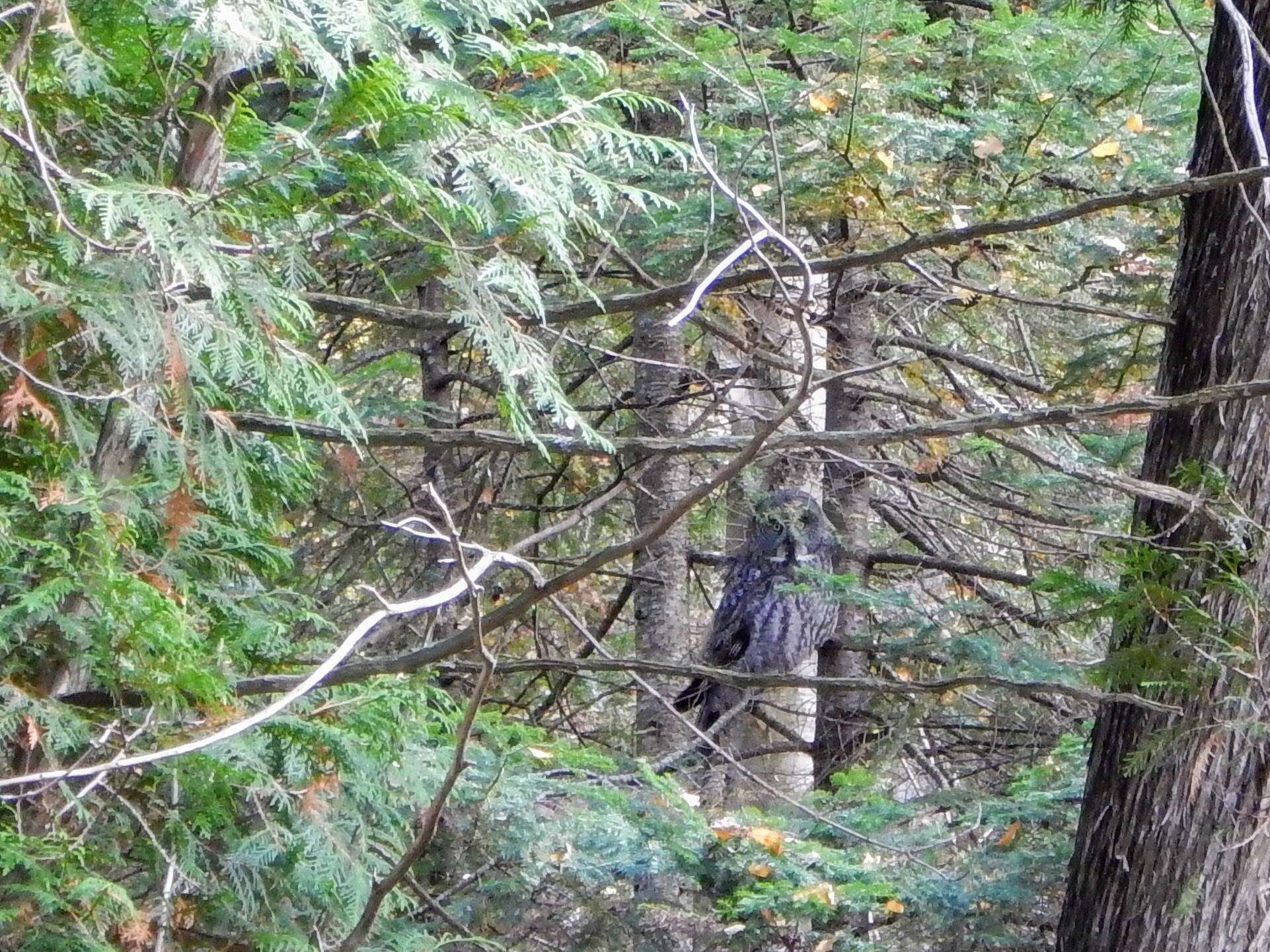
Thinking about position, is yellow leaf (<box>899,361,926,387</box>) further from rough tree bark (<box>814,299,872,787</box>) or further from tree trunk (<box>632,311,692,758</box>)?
tree trunk (<box>632,311,692,758</box>)

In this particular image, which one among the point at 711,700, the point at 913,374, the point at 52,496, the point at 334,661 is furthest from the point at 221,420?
the point at 913,374

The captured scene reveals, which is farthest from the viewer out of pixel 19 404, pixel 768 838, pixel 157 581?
pixel 768 838

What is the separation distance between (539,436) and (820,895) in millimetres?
1862

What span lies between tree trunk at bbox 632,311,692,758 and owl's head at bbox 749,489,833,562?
44 cm

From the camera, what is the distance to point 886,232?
17.5 feet

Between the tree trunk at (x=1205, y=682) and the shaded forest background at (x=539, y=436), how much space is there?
2 cm

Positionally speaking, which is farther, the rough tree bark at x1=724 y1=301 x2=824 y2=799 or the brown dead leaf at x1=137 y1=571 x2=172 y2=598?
the rough tree bark at x1=724 y1=301 x2=824 y2=799

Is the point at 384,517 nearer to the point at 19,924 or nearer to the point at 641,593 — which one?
the point at 641,593

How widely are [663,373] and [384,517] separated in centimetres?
164

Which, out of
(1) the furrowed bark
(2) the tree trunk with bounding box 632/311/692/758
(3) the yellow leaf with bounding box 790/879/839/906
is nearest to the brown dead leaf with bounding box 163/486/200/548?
(3) the yellow leaf with bounding box 790/879/839/906

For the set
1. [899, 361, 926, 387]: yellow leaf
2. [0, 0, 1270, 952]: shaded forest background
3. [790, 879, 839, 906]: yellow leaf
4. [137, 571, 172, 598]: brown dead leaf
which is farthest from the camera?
[899, 361, 926, 387]: yellow leaf

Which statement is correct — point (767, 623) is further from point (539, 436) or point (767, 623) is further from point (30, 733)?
point (30, 733)

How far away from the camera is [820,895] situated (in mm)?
4293

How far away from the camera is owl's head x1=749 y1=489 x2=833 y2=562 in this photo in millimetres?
6891
